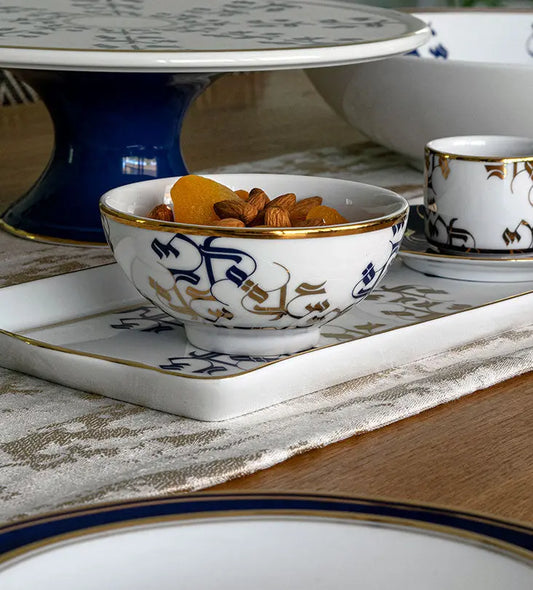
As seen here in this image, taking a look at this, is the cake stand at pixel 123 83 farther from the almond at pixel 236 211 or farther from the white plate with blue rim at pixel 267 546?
the white plate with blue rim at pixel 267 546

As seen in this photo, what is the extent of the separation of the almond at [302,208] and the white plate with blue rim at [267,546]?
26 centimetres

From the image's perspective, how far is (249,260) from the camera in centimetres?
38

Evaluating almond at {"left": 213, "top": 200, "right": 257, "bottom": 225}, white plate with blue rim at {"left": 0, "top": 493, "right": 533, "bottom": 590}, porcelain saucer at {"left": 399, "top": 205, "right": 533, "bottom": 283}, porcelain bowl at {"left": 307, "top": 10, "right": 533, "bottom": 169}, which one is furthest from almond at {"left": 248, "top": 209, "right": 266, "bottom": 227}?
porcelain bowl at {"left": 307, "top": 10, "right": 533, "bottom": 169}

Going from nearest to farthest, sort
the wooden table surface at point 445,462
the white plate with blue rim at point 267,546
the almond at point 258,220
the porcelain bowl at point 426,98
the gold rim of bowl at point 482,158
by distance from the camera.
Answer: the white plate with blue rim at point 267,546 → the wooden table surface at point 445,462 → the almond at point 258,220 → the gold rim of bowl at point 482,158 → the porcelain bowl at point 426,98

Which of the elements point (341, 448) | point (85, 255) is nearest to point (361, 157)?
point (85, 255)

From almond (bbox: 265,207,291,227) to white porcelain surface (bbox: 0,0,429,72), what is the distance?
187 millimetres

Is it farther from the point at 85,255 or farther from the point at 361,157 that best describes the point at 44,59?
the point at 361,157

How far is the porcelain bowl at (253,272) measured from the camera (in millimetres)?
378

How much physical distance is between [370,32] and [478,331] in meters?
0.32

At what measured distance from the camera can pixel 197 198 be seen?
426 mm

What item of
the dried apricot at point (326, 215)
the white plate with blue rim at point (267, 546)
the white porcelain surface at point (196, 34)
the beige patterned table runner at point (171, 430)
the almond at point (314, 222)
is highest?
the white porcelain surface at point (196, 34)

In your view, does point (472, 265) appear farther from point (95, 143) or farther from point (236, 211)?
point (95, 143)

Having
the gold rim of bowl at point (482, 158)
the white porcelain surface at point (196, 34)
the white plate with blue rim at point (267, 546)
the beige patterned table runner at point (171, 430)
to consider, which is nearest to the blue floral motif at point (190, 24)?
the white porcelain surface at point (196, 34)

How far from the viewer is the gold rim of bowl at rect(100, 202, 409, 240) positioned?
0.37 metres
